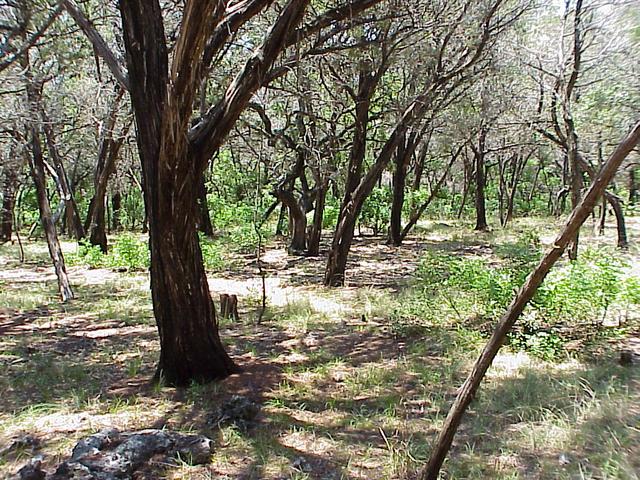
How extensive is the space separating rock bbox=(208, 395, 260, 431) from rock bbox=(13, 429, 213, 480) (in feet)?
1.17

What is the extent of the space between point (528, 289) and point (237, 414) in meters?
2.35

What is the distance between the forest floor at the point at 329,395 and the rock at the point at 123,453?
0.45ft

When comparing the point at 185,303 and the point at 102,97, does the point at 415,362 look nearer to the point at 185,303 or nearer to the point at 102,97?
the point at 185,303

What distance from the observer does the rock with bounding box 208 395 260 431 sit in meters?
3.74

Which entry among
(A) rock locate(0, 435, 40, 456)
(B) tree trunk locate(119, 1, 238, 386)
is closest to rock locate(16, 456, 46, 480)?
(A) rock locate(0, 435, 40, 456)

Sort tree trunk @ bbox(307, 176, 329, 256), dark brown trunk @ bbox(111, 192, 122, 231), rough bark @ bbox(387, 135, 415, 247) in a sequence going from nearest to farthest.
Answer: tree trunk @ bbox(307, 176, 329, 256) → rough bark @ bbox(387, 135, 415, 247) → dark brown trunk @ bbox(111, 192, 122, 231)

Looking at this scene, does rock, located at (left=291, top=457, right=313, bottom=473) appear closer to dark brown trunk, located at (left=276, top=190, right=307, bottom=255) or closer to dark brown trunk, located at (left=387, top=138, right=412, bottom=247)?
dark brown trunk, located at (left=276, top=190, right=307, bottom=255)

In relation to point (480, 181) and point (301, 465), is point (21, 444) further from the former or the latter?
point (480, 181)

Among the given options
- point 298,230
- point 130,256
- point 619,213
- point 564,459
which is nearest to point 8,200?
point 130,256

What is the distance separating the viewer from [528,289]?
2.35 meters

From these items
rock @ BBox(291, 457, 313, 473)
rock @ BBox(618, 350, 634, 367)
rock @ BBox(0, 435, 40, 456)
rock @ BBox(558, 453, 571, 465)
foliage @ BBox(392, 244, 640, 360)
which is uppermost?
foliage @ BBox(392, 244, 640, 360)

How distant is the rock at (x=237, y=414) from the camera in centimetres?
374

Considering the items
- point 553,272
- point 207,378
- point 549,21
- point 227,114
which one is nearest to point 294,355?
point 207,378

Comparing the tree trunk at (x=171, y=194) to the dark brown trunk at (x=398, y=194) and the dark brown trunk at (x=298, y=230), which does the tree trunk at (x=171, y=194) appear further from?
the dark brown trunk at (x=398, y=194)
